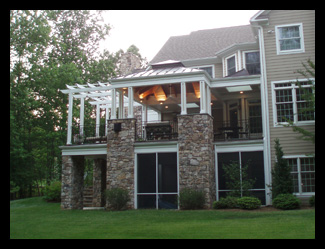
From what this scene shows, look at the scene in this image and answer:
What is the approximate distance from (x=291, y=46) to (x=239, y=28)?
919cm

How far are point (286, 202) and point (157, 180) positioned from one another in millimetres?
5178

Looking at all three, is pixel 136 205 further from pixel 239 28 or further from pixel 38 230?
pixel 239 28

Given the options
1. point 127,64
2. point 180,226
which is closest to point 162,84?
point 180,226

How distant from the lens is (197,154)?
14125 mm

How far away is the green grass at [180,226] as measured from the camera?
8.37 m

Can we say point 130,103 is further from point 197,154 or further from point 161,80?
point 197,154

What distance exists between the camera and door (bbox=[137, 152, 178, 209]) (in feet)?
47.6

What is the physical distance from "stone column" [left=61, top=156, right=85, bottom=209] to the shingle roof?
29.6ft

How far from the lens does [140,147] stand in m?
15.0

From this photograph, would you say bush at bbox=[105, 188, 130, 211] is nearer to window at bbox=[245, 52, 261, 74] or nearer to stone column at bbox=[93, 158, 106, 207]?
stone column at bbox=[93, 158, 106, 207]

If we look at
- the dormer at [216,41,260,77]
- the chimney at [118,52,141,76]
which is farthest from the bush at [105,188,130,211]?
the chimney at [118,52,141,76]

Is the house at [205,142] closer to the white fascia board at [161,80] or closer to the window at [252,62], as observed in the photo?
the white fascia board at [161,80]
